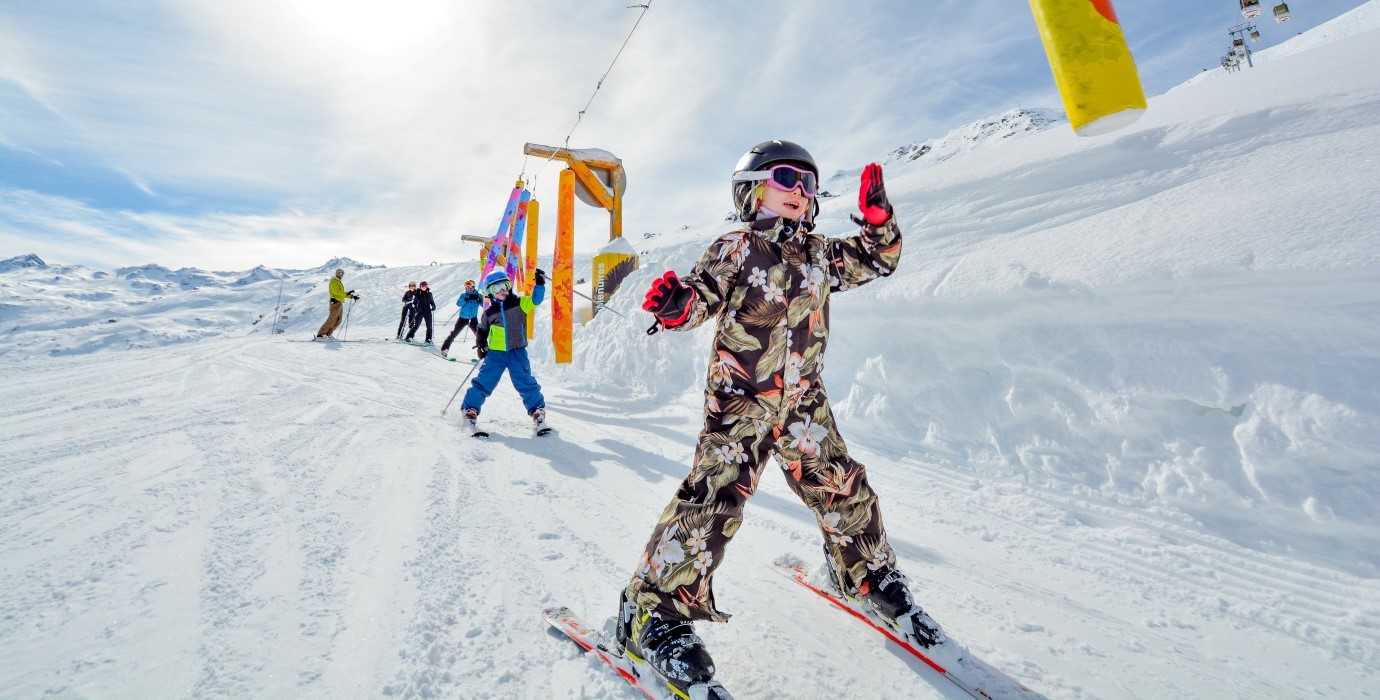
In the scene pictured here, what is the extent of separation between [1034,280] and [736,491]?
3.85 meters

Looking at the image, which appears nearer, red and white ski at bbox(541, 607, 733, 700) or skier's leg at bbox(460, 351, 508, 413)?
red and white ski at bbox(541, 607, 733, 700)

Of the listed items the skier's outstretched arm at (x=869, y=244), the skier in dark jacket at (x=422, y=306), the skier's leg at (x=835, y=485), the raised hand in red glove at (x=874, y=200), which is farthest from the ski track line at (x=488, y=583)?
the skier in dark jacket at (x=422, y=306)

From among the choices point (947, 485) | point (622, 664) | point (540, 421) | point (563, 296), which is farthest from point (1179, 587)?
point (563, 296)

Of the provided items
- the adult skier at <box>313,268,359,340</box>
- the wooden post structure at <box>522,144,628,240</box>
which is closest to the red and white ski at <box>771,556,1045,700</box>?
the wooden post structure at <box>522,144,628,240</box>

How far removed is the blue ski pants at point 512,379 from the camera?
5.07 m

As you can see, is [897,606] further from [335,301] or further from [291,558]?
[335,301]

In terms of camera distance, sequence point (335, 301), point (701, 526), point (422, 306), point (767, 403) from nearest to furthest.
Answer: point (701, 526), point (767, 403), point (335, 301), point (422, 306)

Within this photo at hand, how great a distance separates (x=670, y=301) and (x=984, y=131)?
Result: 550 feet

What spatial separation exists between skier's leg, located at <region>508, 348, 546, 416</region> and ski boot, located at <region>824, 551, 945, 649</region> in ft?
12.4

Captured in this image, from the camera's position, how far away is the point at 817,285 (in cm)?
193

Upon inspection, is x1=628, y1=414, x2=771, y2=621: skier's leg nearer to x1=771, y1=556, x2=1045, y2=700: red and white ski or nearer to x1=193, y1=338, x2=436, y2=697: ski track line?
x1=771, y1=556, x2=1045, y2=700: red and white ski

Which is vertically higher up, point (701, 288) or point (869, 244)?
point (869, 244)

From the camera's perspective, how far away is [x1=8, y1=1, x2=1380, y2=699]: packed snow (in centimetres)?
171

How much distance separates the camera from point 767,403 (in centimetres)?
181
